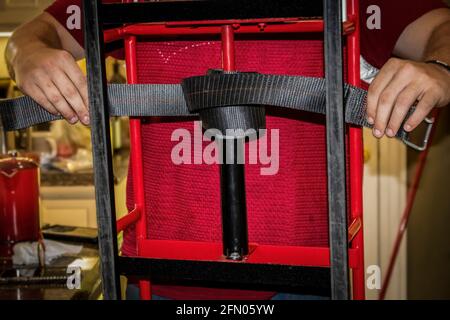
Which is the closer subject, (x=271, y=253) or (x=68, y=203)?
(x=271, y=253)

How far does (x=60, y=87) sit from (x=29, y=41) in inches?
8.3

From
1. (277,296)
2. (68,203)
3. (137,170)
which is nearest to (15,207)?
(137,170)

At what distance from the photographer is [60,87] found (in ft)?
2.19

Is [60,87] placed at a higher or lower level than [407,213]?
higher

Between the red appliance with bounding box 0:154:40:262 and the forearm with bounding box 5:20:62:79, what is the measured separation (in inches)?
17.2

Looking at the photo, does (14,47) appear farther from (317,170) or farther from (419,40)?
(419,40)

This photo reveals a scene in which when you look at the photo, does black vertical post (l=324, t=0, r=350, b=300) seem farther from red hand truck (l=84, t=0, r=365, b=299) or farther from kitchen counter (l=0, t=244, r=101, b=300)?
kitchen counter (l=0, t=244, r=101, b=300)

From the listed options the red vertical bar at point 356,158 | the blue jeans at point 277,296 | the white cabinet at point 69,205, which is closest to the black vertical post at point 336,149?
the red vertical bar at point 356,158

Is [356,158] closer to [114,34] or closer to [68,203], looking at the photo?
[114,34]

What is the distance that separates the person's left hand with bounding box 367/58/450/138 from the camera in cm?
60

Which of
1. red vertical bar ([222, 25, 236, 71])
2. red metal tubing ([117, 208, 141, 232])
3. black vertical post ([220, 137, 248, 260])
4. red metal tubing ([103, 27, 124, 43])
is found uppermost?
red metal tubing ([103, 27, 124, 43])

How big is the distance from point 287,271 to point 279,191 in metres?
0.34

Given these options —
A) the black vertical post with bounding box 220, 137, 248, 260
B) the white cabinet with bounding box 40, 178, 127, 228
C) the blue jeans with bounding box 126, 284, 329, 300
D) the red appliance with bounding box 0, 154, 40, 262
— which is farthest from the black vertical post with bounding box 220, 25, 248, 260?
the white cabinet with bounding box 40, 178, 127, 228

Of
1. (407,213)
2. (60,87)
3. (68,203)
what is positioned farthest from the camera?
(68,203)
